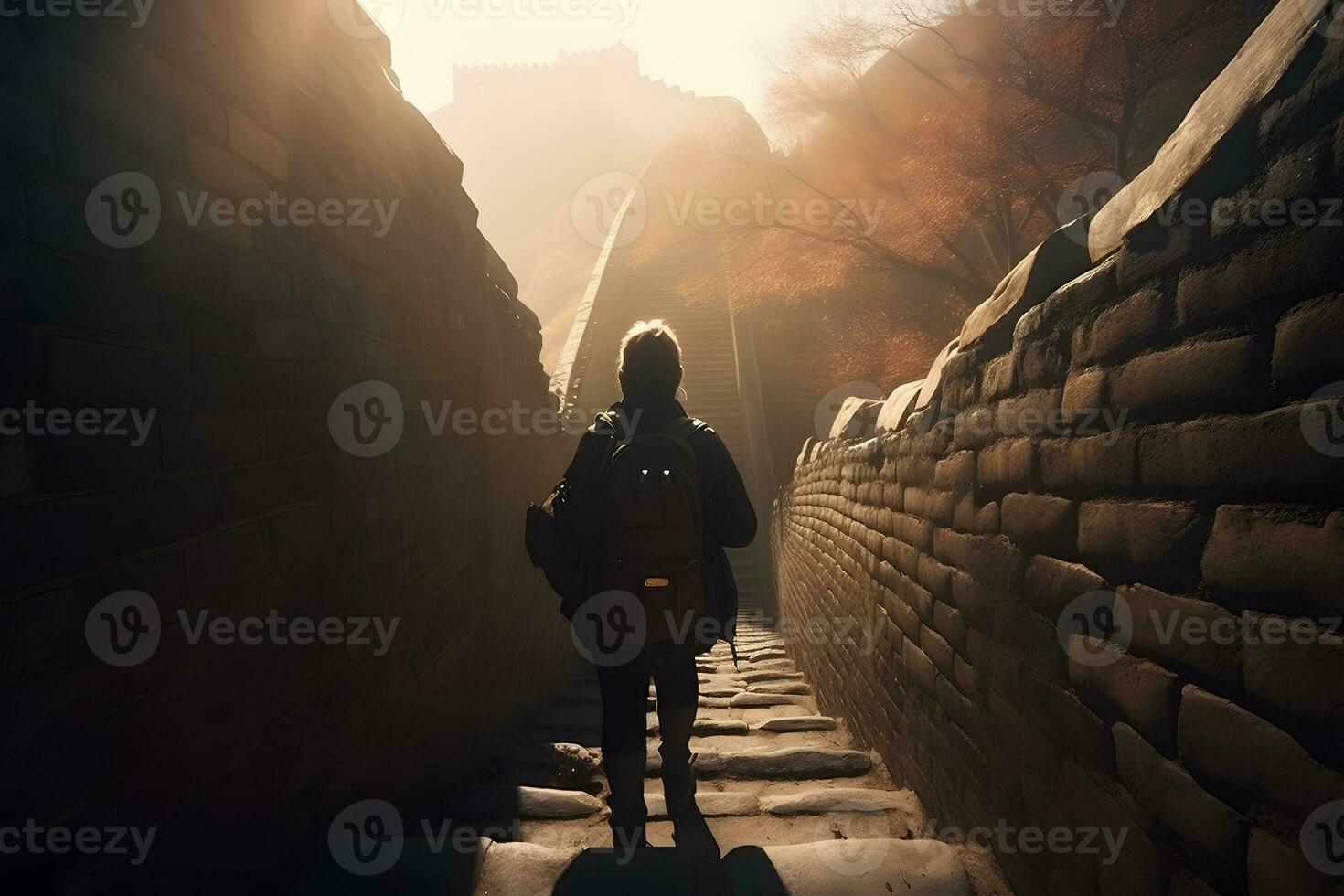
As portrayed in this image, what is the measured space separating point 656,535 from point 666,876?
1.01 m

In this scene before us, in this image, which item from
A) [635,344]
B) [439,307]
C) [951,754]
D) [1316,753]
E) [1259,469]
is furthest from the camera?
[439,307]

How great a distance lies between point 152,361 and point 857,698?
353cm

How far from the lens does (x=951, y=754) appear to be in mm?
2311

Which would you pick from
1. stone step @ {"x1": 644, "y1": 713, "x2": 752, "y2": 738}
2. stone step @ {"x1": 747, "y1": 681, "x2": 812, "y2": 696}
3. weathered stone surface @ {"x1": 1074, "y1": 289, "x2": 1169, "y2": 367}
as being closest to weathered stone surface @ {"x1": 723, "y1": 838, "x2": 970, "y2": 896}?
weathered stone surface @ {"x1": 1074, "y1": 289, "x2": 1169, "y2": 367}

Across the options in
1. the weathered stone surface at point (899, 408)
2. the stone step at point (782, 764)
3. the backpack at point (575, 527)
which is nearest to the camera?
the backpack at point (575, 527)

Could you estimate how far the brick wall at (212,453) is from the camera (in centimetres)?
126

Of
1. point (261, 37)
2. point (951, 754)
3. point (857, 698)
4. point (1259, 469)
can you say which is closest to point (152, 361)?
point (261, 37)

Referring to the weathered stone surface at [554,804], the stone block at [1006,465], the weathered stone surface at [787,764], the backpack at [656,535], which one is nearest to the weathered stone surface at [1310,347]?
the stone block at [1006,465]

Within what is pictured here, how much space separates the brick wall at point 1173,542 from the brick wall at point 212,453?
6.56ft

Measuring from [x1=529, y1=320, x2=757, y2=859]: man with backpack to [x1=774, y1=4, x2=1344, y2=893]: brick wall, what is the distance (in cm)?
85

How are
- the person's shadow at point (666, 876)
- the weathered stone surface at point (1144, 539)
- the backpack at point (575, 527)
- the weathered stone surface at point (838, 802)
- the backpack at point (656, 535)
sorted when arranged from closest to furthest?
the weathered stone surface at point (1144, 539)
the person's shadow at point (666, 876)
the backpack at point (656, 535)
the backpack at point (575, 527)
the weathered stone surface at point (838, 802)

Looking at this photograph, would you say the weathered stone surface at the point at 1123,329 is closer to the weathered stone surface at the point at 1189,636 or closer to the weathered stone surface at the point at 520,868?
the weathered stone surface at the point at 1189,636

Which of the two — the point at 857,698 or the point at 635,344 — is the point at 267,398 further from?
the point at 857,698

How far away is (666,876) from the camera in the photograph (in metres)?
2.02
